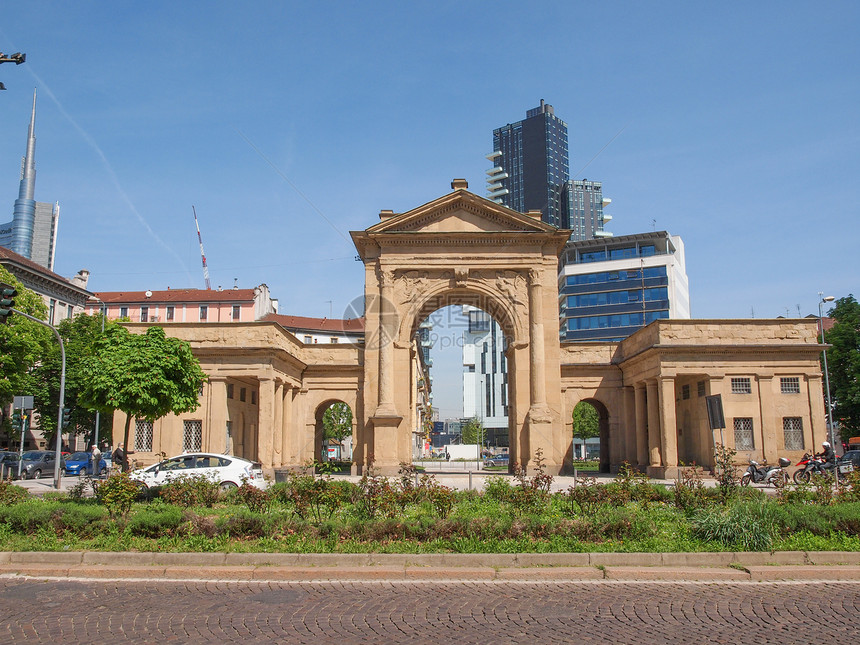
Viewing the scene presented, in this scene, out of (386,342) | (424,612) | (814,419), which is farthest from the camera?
(386,342)

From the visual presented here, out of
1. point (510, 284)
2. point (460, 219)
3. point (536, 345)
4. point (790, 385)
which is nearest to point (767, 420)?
point (790, 385)

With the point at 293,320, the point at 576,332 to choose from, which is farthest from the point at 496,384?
the point at 293,320

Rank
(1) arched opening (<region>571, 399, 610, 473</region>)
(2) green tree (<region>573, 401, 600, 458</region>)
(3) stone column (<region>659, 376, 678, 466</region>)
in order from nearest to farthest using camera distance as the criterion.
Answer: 1. (3) stone column (<region>659, 376, 678, 466</region>)
2. (1) arched opening (<region>571, 399, 610, 473</region>)
3. (2) green tree (<region>573, 401, 600, 458</region>)

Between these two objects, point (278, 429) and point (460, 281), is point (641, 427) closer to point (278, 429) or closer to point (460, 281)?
point (460, 281)

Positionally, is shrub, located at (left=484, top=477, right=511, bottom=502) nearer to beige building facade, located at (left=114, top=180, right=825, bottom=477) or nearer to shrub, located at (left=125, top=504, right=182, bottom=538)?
shrub, located at (left=125, top=504, right=182, bottom=538)

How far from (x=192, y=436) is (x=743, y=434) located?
28.5 metres

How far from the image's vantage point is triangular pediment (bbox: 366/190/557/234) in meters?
38.0

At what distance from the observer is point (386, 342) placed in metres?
37.8

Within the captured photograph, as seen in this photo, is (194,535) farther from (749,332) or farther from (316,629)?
(749,332)

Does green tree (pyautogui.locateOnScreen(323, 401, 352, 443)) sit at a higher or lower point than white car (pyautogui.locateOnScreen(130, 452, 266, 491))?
higher

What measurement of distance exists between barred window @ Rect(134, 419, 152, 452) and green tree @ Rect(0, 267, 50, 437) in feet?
33.0

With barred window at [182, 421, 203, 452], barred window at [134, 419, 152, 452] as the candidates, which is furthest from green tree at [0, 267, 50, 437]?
barred window at [182, 421, 203, 452]

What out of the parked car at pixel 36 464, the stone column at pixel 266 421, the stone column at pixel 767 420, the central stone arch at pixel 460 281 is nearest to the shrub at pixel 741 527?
the stone column at pixel 767 420

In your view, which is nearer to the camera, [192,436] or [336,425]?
[192,436]
